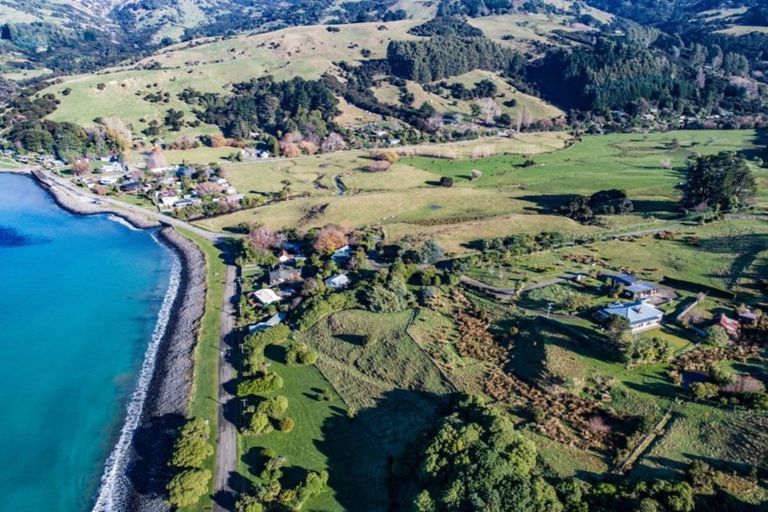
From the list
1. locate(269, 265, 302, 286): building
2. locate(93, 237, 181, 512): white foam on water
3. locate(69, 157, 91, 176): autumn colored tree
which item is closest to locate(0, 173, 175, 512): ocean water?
locate(93, 237, 181, 512): white foam on water

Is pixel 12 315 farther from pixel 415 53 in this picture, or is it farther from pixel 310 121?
pixel 415 53

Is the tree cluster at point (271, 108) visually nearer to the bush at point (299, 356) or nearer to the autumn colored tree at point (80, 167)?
the autumn colored tree at point (80, 167)

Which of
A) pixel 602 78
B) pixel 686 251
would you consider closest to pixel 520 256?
pixel 686 251

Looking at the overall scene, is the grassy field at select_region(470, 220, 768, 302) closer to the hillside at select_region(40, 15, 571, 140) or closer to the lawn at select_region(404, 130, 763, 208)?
the lawn at select_region(404, 130, 763, 208)

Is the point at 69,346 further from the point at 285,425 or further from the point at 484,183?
the point at 484,183

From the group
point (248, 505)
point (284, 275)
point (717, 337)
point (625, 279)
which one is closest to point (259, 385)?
point (248, 505)

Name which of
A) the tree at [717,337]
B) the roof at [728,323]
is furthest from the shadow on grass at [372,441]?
the roof at [728,323]
